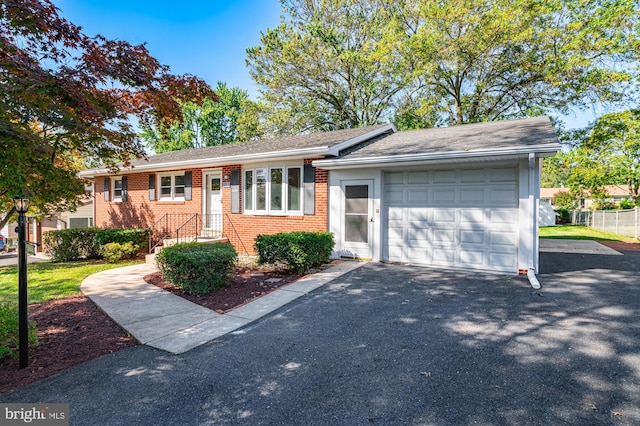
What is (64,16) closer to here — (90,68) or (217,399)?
(90,68)

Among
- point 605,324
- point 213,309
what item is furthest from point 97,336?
point 605,324

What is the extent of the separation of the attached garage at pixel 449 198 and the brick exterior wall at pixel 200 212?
47 cm

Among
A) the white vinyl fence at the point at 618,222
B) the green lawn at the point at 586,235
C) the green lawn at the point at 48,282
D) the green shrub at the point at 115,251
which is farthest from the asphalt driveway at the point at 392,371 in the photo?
the white vinyl fence at the point at 618,222

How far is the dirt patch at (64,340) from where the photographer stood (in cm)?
336

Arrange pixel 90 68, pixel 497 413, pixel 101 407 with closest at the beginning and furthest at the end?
1. pixel 497 413
2. pixel 101 407
3. pixel 90 68

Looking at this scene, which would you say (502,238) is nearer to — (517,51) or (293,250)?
(293,250)

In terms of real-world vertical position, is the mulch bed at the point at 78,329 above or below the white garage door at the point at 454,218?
below

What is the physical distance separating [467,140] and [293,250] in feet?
17.2

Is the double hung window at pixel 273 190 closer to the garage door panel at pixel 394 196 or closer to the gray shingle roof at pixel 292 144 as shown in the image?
the gray shingle roof at pixel 292 144

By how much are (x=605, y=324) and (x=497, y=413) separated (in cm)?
294

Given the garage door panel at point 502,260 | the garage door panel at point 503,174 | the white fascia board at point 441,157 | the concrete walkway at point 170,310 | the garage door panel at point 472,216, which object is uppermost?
the white fascia board at point 441,157

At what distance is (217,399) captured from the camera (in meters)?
2.83

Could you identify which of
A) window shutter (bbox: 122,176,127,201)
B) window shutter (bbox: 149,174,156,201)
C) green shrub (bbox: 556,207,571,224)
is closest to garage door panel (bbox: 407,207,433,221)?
window shutter (bbox: 149,174,156,201)

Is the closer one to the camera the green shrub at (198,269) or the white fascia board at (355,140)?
the green shrub at (198,269)
